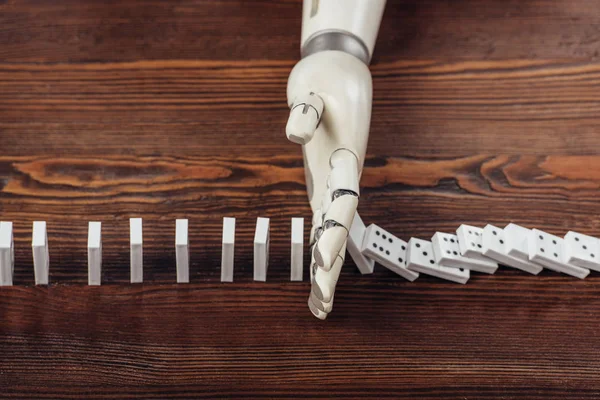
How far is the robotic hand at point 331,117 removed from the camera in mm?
876

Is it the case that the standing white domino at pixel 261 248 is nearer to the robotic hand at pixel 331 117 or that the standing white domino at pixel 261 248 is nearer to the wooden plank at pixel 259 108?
the robotic hand at pixel 331 117

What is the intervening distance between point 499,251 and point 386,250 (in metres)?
0.12

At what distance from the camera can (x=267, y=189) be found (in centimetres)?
112

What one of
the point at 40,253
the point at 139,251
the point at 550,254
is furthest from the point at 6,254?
the point at 550,254

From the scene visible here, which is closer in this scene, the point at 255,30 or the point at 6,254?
the point at 6,254

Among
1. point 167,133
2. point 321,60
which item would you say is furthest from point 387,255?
point 167,133

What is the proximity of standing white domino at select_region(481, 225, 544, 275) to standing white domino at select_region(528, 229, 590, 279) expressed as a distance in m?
0.01

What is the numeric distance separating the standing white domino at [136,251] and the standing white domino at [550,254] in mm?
418

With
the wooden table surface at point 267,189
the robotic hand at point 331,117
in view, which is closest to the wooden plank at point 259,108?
the wooden table surface at point 267,189

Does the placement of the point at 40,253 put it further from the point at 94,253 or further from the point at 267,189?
the point at 267,189

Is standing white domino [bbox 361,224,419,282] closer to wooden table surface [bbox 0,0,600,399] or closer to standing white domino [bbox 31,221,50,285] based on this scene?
wooden table surface [bbox 0,0,600,399]

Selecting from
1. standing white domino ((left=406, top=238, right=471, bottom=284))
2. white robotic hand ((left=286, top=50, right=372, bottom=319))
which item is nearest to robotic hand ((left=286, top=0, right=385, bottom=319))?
white robotic hand ((left=286, top=50, right=372, bottom=319))

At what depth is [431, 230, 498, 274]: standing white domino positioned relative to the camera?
1.03 metres

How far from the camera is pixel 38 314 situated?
0.98m
